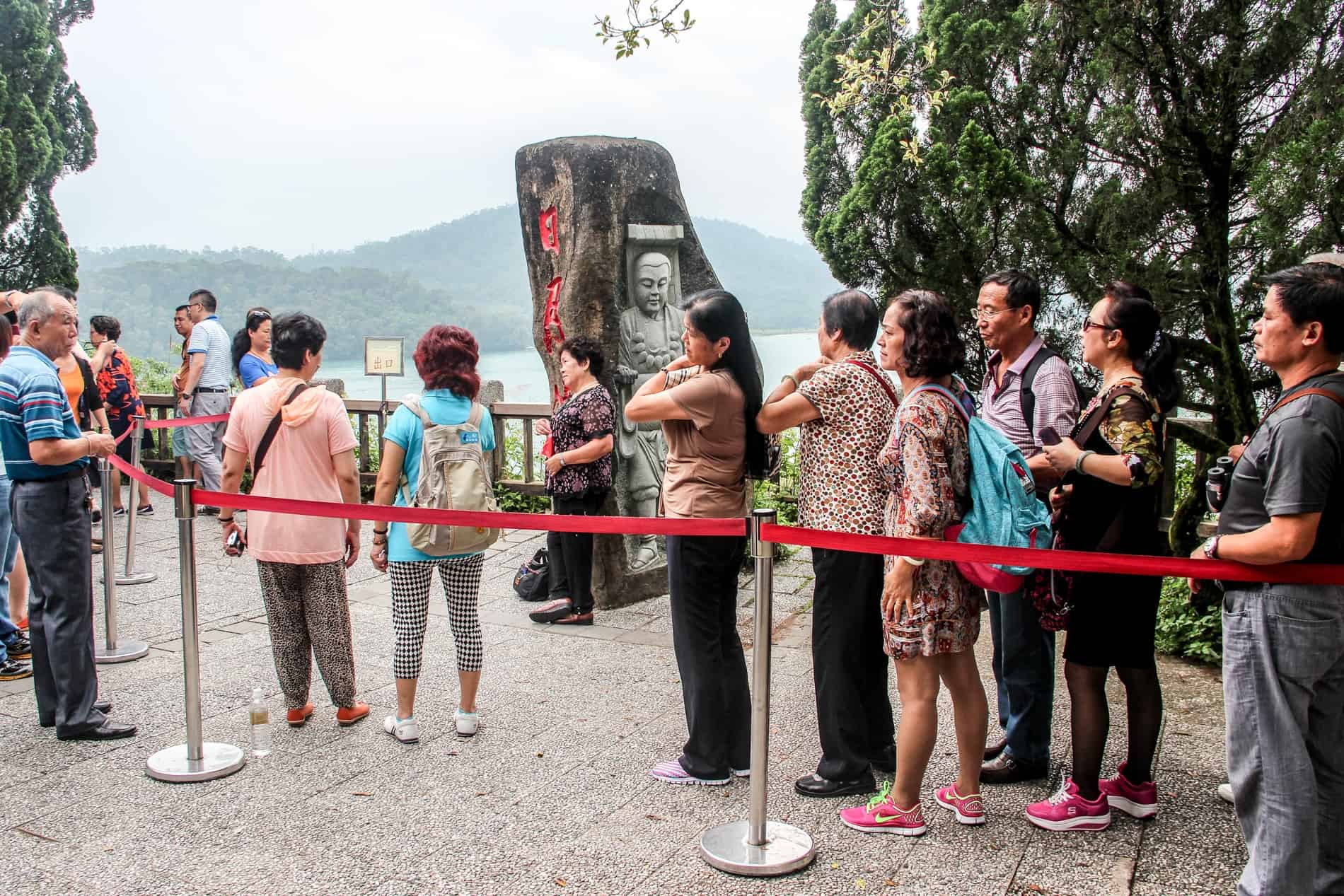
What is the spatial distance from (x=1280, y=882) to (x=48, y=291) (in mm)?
4590

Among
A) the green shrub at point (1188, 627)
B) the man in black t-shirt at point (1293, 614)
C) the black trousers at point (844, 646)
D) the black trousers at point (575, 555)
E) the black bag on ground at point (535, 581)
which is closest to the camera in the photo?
the man in black t-shirt at point (1293, 614)

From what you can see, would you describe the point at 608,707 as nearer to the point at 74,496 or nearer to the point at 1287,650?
the point at 74,496

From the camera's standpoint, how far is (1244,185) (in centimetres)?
438

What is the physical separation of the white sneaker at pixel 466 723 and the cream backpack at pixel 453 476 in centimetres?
67

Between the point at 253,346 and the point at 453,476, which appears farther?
the point at 253,346

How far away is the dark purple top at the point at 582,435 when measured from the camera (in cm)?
535

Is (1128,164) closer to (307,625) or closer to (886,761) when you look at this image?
(886,761)

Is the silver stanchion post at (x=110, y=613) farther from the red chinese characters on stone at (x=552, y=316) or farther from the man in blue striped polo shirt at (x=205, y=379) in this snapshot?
the man in blue striped polo shirt at (x=205, y=379)

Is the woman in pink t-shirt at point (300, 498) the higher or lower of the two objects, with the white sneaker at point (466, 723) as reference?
higher

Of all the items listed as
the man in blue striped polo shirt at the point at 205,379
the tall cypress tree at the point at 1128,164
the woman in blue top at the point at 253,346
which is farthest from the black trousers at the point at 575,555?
the man in blue striped polo shirt at the point at 205,379

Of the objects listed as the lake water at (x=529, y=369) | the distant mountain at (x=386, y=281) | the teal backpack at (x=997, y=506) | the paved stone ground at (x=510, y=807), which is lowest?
the paved stone ground at (x=510, y=807)

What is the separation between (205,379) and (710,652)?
6109 mm

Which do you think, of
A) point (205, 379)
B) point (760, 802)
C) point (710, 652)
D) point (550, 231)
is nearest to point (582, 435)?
point (550, 231)

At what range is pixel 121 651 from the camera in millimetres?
5055
